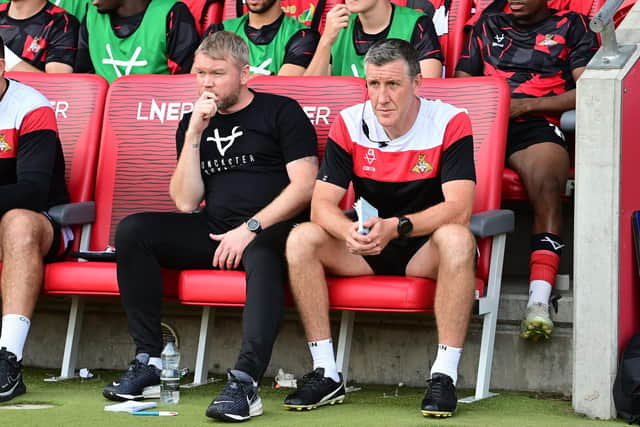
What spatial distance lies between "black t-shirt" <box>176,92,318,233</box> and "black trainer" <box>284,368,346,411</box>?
77cm

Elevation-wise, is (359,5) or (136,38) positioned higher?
(359,5)

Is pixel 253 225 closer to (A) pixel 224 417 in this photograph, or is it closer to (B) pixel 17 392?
(A) pixel 224 417

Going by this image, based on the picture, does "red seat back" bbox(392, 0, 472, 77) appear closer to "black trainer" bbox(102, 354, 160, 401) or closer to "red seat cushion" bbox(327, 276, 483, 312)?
"red seat cushion" bbox(327, 276, 483, 312)

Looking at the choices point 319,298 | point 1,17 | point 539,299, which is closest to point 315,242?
point 319,298

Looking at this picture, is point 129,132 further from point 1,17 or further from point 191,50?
point 1,17

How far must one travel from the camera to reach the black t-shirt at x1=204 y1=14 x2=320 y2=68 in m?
5.76

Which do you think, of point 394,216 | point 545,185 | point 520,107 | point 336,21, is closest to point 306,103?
point 336,21

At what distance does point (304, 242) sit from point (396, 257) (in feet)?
1.09

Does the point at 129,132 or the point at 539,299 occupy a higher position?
the point at 129,132

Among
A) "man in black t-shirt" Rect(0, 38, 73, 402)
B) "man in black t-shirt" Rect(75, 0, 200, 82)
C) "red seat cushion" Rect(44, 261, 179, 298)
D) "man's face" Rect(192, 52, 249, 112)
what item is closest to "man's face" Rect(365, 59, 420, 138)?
"man's face" Rect(192, 52, 249, 112)

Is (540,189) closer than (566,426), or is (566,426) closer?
(566,426)

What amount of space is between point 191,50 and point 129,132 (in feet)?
3.05

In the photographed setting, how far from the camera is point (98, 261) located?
472 cm

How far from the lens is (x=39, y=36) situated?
20.4 feet
